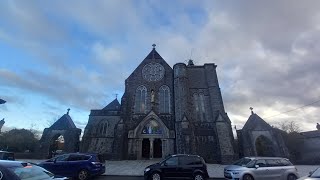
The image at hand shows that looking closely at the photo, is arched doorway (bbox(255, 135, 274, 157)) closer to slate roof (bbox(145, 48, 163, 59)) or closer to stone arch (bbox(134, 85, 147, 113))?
stone arch (bbox(134, 85, 147, 113))

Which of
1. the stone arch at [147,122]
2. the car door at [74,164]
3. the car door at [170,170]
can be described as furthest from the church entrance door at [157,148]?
the car door at [74,164]

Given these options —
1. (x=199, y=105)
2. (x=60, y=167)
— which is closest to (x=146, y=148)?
(x=199, y=105)

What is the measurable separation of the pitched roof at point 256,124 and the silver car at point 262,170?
1474 centimetres

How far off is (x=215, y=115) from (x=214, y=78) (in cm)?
556

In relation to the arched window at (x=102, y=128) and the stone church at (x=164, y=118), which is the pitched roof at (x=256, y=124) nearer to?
the stone church at (x=164, y=118)

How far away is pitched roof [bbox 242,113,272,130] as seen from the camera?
1115 inches

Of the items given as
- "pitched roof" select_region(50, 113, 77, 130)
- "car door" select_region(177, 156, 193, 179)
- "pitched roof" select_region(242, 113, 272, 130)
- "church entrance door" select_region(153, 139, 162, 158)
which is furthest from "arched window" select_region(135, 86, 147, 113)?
"car door" select_region(177, 156, 193, 179)

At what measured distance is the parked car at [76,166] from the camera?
44.8 ft

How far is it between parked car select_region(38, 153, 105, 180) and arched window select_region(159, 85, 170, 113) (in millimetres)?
17067

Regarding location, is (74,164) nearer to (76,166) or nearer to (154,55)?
(76,166)

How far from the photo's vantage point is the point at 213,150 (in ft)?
90.6

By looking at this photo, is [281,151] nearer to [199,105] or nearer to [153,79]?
[199,105]

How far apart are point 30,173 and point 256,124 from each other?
2740 centimetres

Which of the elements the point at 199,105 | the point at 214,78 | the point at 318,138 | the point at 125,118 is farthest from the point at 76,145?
the point at 318,138
